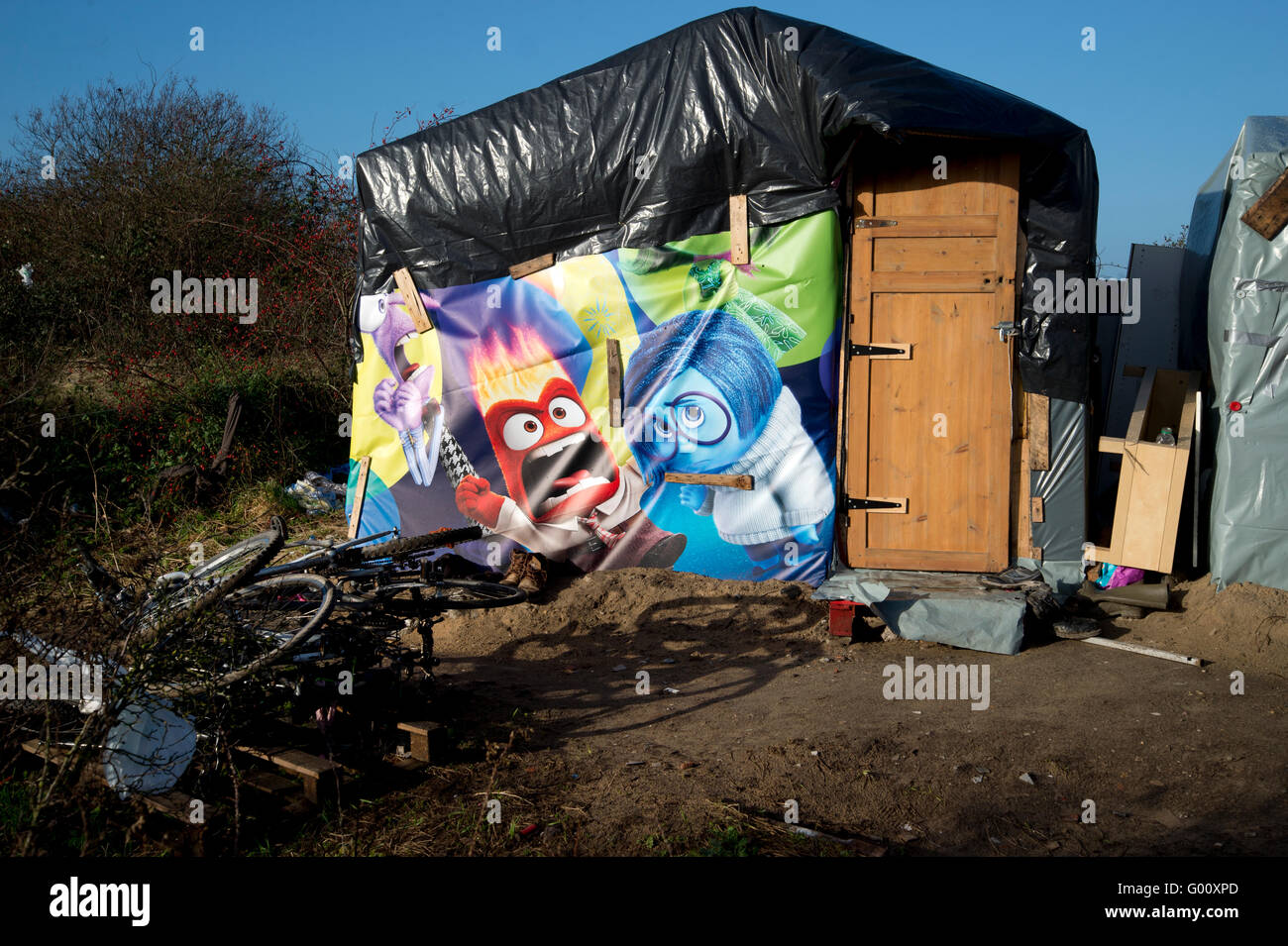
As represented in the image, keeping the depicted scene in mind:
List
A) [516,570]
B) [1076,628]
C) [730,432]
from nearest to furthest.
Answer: [1076,628] < [730,432] < [516,570]

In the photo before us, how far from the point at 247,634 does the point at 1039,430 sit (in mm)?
5618

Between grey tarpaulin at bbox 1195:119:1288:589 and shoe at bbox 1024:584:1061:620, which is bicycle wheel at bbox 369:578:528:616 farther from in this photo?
grey tarpaulin at bbox 1195:119:1288:589

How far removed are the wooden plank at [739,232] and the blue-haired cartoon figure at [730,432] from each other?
47 cm

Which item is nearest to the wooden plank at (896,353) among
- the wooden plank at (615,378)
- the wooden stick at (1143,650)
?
the wooden plank at (615,378)

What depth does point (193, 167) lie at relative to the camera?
14719 mm

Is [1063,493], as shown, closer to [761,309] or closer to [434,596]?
[761,309]

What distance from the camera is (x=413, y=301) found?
28.2ft

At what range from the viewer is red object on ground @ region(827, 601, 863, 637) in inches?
264

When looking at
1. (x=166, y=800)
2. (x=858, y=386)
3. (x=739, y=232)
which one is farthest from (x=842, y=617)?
(x=166, y=800)

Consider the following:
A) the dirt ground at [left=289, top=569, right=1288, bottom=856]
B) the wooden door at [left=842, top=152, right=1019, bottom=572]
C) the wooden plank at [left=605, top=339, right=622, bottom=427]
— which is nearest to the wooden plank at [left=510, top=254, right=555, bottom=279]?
the wooden plank at [left=605, top=339, right=622, bottom=427]

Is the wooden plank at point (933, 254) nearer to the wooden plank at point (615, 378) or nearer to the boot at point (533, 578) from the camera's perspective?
the wooden plank at point (615, 378)

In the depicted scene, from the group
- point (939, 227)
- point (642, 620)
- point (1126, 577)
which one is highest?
point (939, 227)

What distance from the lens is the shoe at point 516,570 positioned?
303 inches

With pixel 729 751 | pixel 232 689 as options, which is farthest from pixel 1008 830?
pixel 232 689
